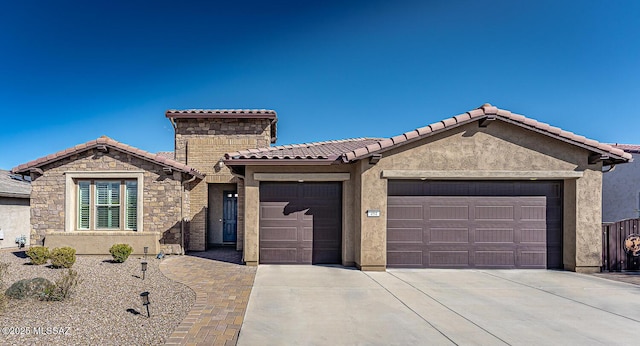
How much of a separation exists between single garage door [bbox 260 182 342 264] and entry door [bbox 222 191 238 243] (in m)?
4.40

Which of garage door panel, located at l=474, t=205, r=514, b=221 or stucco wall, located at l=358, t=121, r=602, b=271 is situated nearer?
stucco wall, located at l=358, t=121, r=602, b=271

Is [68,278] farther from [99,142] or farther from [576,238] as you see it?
[576,238]

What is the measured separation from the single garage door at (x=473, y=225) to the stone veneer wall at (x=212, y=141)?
21.6 feet

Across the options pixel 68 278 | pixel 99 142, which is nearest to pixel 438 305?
pixel 68 278

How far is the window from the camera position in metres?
11.3

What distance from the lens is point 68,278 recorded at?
597 centimetres

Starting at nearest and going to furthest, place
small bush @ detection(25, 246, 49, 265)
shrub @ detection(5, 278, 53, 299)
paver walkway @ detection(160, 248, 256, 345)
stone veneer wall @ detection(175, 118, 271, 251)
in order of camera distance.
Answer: paver walkway @ detection(160, 248, 256, 345) < shrub @ detection(5, 278, 53, 299) < small bush @ detection(25, 246, 49, 265) < stone veneer wall @ detection(175, 118, 271, 251)

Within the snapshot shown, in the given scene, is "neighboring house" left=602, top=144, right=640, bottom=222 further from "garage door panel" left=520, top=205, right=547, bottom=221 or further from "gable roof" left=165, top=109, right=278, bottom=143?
"gable roof" left=165, top=109, right=278, bottom=143

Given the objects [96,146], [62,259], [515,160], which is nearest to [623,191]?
[515,160]

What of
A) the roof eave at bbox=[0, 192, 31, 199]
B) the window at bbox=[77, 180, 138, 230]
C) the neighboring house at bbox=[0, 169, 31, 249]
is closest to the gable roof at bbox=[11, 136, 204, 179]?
the window at bbox=[77, 180, 138, 230]

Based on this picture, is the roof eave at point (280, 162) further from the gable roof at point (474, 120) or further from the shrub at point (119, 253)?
the shrub at point (119, 253)

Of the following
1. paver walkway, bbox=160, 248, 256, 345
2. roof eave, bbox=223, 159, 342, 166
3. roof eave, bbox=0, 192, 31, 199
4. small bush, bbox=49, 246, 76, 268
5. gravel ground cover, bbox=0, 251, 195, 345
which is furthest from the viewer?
roof eave, bbox=0, 192, 31, 199

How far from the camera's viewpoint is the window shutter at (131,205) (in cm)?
1127

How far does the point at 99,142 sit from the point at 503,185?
1338 cm
